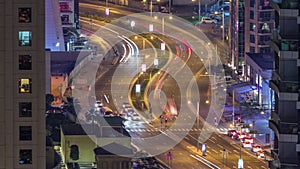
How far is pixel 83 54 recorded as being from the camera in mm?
141875

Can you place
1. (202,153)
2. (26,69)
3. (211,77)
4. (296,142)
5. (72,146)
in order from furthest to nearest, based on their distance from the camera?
(211,77) → (202,153) → (72,146) → (26,69) → (296,142)

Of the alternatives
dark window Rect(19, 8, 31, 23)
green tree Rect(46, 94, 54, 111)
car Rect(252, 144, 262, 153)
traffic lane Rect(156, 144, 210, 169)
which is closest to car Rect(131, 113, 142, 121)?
green tree Rect(46, 94, 54, 111)

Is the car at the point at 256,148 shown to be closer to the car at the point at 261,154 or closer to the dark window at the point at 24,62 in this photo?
the car at the point at 261,154

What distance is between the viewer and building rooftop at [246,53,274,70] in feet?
415

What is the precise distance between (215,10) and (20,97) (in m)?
133

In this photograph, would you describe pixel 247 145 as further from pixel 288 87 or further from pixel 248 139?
pixel 288 87

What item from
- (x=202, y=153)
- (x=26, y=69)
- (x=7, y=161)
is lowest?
(x=202, y=153)

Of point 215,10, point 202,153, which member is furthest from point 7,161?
point 215,10

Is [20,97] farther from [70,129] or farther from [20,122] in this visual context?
[70,129]

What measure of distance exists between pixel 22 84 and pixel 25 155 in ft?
9.68

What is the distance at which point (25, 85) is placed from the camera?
5078 cm

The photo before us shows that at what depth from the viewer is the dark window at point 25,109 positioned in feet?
167

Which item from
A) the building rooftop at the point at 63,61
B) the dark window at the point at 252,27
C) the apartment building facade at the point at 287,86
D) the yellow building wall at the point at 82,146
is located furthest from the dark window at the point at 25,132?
the dark window at the point at 252,27

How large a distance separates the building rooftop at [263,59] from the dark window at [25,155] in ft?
247
